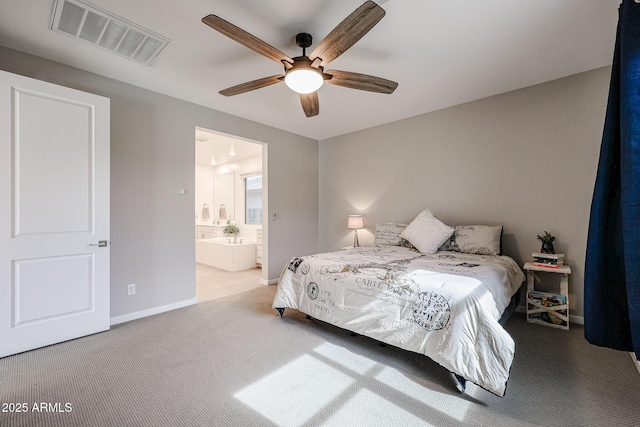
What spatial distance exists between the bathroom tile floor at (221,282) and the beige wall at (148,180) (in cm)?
50

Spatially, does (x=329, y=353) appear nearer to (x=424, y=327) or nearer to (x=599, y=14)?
(x=424, y=327)

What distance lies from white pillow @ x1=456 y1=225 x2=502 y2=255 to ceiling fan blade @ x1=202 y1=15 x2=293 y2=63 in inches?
104

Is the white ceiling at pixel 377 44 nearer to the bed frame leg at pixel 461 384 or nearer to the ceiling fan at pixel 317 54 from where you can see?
the ceiling fan at pixel 317 54

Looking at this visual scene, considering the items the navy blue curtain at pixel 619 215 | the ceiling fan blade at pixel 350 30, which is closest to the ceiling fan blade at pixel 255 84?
the ceiling fan blade at pixel 350 30

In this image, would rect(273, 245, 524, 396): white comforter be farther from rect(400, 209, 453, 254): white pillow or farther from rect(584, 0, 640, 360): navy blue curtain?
rect(584, 0, 640, 360): navy blue curtain

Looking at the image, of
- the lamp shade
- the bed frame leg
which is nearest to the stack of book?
the bed frame leg

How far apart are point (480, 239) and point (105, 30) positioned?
394 centimetres

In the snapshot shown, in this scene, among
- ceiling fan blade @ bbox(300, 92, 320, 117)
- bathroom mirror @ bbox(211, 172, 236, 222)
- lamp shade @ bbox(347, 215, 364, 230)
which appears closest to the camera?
ceiling fan blade @ bbox(300, 92, 320, 117)

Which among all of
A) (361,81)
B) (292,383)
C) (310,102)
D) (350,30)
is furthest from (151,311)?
(350,30)

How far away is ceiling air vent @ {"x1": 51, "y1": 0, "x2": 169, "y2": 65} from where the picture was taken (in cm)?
190

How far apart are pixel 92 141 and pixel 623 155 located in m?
3.45

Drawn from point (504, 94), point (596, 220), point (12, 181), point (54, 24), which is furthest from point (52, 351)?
point (504, 94)

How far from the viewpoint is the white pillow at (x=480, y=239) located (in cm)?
304

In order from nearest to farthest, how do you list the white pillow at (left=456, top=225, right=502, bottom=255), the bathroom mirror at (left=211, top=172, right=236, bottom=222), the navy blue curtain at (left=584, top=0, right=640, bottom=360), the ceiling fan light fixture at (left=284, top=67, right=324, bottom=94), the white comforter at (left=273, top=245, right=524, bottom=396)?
1. the navy blue curtain at (left=584, top=0, right=640, bottom=360)
2. the white comforter at (left=273, top=245, right=524, bottom=396)
3. the ceiling fan light fixture at (left=284, top=67, right=324, bottom=94)
4. the white pillow at (left=456, top=225, right=502, bottom=255)
5. the bathroom mirror at (left=211, top=172, right=236, bottom=222)
